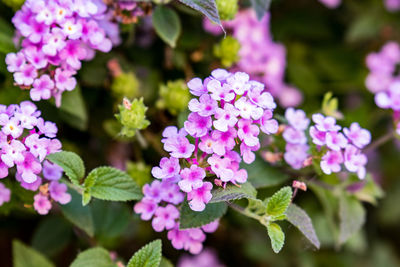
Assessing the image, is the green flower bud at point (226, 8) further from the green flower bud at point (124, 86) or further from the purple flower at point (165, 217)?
the purple flower at point (165, 217)

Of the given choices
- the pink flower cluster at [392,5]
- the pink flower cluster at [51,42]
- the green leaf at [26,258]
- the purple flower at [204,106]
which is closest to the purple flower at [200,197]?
the purple flower at [204,106]

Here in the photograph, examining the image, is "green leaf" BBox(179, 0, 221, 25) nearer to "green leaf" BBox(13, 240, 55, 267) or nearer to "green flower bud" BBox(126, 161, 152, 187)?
"green flower bud" BBox(126, 161, 152, 187)

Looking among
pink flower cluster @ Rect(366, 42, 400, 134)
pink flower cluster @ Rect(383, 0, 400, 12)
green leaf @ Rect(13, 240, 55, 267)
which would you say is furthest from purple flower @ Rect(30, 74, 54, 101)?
pink flower cluster @ Rect(383, 0, 400, 12)

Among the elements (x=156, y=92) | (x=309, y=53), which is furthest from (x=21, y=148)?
(x=309, y=53)

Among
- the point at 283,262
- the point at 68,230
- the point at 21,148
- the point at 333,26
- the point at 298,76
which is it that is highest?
the point at 21,148

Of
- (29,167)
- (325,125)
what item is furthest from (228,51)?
(29,167)

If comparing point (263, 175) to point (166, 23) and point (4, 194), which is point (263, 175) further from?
point (4, 194)

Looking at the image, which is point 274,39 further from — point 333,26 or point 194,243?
point 194,243
